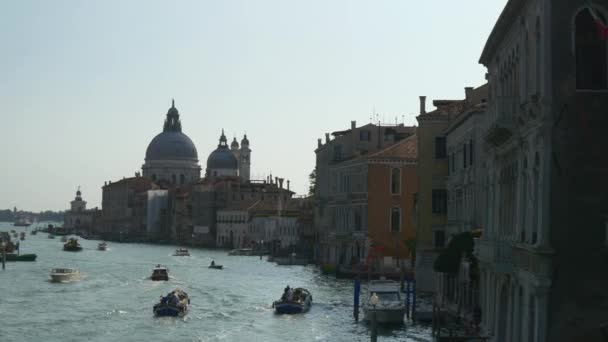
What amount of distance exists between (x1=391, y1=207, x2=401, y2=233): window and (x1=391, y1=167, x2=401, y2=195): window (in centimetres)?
93

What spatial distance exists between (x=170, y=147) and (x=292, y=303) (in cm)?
14815

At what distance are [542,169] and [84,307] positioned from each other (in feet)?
99.7

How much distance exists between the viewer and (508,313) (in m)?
23.0

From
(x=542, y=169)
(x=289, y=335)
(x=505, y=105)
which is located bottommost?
(x=289, y=335)

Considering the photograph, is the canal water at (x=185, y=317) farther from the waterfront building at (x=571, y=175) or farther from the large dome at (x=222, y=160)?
the large dome at (x=222, y=160)

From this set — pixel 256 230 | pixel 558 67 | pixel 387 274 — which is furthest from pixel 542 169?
pixel 256 230

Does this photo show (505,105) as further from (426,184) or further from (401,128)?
(401,128)

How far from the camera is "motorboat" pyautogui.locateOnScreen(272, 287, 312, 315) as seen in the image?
41.9m

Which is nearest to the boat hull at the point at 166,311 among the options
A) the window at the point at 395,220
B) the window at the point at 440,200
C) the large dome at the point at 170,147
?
the window at the point at 440,200

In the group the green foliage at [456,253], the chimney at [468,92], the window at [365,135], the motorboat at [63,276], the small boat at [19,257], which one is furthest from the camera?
the small boat at [19,257]

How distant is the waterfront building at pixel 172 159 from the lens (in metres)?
188

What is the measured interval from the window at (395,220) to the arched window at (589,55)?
137ft

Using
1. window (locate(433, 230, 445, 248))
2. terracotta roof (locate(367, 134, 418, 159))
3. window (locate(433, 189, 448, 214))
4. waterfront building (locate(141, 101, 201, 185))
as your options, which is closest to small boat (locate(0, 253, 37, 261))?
terracotta roof (locate(367, 134, 418, 159))

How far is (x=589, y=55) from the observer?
18.2 metres
